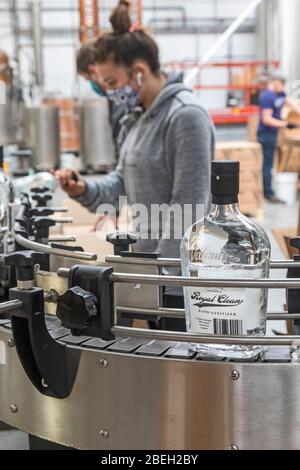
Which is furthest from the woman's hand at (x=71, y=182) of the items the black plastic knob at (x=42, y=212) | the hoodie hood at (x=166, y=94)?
the black plastic knob at (x=42, y=212)

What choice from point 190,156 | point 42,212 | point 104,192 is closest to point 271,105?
point 104,192

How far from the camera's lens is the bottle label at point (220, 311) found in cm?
61

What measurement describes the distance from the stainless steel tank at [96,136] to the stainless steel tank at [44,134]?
29 cm

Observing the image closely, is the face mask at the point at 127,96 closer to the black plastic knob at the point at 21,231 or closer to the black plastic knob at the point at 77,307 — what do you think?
the black plastic knob at the point at 21,231

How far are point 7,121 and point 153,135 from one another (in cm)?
375

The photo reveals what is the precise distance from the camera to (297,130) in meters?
5.98

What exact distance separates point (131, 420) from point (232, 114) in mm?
7152

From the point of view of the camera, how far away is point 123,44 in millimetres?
1349

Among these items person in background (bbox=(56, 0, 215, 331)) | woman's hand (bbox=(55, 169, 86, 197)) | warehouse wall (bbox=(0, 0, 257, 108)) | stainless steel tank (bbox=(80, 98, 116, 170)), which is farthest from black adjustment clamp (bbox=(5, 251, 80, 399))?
warehouse wall (bbox=(0, 0, 257, 108))

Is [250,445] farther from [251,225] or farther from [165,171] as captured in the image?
[165,171]

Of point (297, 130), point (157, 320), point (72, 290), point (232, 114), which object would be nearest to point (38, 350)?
point (72, 290)

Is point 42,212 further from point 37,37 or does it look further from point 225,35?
point 37,37

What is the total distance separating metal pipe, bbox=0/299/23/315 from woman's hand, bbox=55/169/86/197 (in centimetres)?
81

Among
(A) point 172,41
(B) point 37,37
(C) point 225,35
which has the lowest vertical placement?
(C) point 225,35
